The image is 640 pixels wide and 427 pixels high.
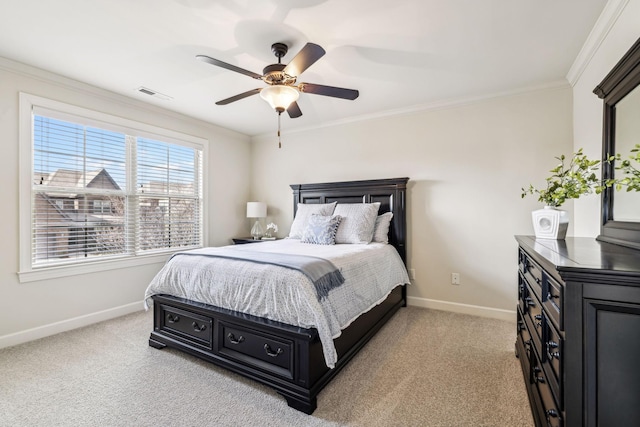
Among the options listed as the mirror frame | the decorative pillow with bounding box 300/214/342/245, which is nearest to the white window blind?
the decorative pillow with bounding box 300/214/342/245

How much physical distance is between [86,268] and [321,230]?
8.27ft

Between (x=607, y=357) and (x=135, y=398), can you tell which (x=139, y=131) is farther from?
(x=607, y=357)

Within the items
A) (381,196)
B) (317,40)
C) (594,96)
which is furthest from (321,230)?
(594,96)

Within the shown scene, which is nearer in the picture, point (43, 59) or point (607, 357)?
point (607, 357)

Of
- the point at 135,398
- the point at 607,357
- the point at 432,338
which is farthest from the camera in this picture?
the point at 432,338

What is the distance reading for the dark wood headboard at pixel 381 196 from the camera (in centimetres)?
357

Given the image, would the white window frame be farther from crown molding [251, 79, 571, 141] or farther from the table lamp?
crown molding [251, 79, 571, 141]

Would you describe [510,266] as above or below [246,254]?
below

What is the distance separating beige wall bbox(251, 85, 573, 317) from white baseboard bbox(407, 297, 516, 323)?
0.04 feet

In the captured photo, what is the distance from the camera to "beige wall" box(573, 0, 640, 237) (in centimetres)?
174

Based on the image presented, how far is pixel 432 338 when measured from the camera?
2.71 metres

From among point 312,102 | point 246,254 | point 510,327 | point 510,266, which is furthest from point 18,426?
point 510,266

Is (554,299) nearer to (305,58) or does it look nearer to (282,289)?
(282,289)

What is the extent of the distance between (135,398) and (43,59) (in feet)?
9.46
